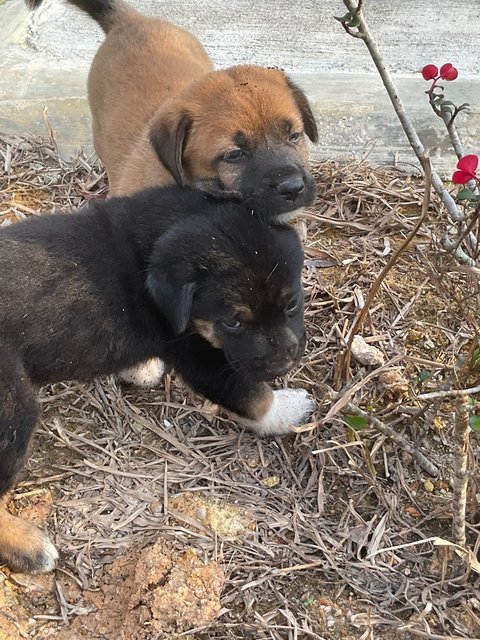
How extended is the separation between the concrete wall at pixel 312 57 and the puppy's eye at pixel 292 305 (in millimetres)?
2180

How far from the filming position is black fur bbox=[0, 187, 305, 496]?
271 cm

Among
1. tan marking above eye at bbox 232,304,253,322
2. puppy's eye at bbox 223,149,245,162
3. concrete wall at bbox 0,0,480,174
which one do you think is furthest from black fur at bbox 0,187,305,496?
concrete wall at bbox 0,0,480,174

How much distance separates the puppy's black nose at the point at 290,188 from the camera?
10.5ft

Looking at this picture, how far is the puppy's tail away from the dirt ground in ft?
7.46

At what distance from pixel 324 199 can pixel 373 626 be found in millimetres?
2603

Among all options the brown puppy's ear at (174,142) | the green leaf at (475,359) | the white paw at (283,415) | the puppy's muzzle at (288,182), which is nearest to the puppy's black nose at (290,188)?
the puppy's muzzle at (288,182)

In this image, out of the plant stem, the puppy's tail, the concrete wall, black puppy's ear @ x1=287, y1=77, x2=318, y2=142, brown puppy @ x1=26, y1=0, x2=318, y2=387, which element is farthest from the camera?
the concrete wall

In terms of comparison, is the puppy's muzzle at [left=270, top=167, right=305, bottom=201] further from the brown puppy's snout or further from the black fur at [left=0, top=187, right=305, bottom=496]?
the black fur at [left=0, top=187, right=305, bottom=496]

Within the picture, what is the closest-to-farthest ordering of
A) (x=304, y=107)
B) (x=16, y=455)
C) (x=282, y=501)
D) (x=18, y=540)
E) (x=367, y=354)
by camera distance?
(x=16, y=455) < (x=18, y=540) < (x=282, y=501) < (x=367, y=354) < (x=304, y=107)

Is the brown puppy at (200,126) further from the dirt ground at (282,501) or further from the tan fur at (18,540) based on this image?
the tan fur at (18,540)

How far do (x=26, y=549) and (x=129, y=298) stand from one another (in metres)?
1.02

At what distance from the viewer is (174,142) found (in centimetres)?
353

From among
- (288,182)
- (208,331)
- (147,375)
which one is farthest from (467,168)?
(147,375)

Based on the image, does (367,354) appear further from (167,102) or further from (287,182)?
(167,102)
